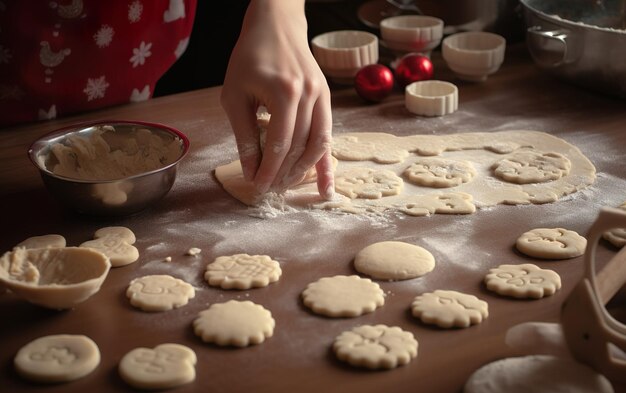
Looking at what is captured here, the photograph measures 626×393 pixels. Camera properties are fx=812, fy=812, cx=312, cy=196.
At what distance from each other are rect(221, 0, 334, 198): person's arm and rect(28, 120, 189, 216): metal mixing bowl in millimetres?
129

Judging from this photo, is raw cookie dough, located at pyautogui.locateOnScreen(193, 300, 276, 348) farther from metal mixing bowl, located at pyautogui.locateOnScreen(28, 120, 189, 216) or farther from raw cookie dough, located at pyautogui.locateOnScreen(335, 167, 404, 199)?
raw cookie dough, located at pyautogui.locateOnScreen(335, 167, 404, 199)

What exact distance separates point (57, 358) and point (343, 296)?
1.33 ft

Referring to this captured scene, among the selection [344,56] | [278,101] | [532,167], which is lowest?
[532,167]

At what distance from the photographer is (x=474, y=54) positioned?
1995 millimetres

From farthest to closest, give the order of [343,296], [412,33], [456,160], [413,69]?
[412,33], [413,69], [456,160], [343,296]

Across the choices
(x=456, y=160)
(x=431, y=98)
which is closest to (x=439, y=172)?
(x=456, y=160)

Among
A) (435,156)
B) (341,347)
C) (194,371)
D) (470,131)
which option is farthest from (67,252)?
(470,131)

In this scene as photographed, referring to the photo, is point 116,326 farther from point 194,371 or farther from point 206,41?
point 206,41

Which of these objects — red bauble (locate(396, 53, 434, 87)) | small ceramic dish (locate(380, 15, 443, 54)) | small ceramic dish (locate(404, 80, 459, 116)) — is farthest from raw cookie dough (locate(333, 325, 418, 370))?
small ceramic dish (locate(380, 15, 443, 54))

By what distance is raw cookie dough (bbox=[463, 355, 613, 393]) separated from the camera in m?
0.95

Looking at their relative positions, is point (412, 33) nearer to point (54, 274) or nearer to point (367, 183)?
point (367, 183)

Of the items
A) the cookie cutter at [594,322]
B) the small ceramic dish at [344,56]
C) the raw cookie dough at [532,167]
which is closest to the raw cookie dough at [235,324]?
the cookie cutter at [594,322]

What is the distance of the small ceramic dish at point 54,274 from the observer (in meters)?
1.13

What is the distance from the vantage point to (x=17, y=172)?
1.63 m
